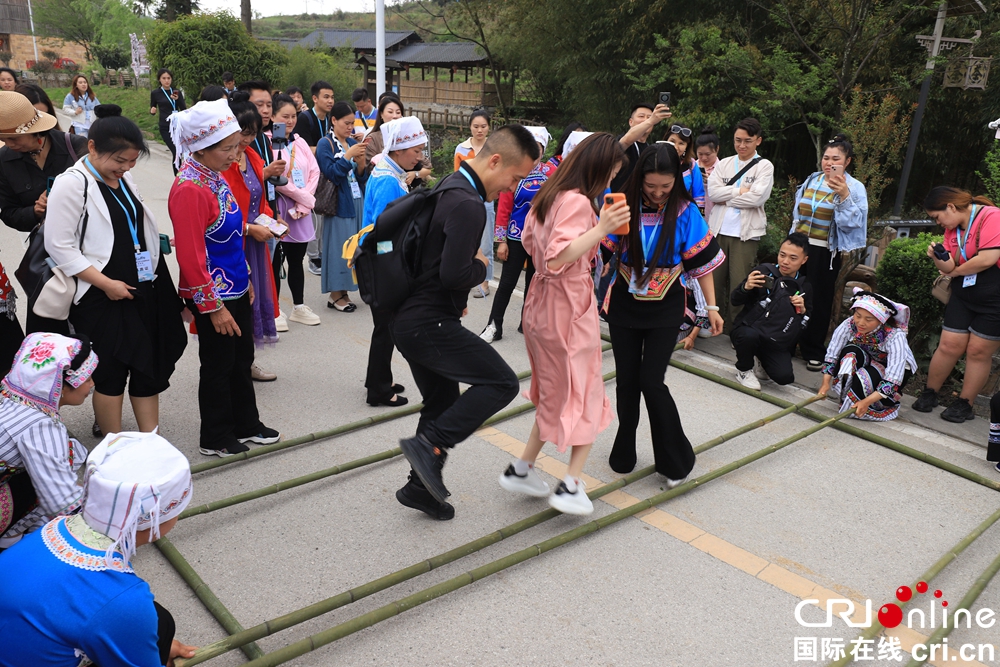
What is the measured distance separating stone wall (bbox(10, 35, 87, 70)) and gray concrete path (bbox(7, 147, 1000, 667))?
6381 cm

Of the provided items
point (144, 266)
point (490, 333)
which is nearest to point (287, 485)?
point (144, 266)

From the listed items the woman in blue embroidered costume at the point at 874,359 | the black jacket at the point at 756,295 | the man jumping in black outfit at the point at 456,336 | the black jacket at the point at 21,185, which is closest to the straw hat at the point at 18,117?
the black jacket at the point at 21,185

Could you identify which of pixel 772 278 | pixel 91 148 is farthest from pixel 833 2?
pixel 91 148

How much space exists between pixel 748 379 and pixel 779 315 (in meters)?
0.51

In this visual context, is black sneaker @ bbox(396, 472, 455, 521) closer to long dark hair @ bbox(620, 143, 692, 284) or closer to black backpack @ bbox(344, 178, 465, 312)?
black backpack @ bbox(344, 178, 465, 312)

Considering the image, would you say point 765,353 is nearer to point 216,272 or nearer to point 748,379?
point 748,379

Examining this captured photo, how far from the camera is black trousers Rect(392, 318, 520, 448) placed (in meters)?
3.16

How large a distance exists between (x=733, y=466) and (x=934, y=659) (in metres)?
1.33

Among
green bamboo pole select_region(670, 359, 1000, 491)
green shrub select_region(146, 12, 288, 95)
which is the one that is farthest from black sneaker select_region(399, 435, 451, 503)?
green shrub select_region(146, 12, 288, 95)

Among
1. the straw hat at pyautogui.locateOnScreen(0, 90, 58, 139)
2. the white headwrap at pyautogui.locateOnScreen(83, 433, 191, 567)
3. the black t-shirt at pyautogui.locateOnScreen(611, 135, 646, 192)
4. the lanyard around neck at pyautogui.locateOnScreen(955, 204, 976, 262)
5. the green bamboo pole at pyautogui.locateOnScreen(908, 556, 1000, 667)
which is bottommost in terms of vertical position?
the green bamboo pole at pyautogui.locateOnScreen(908, 556, 1000, 667)

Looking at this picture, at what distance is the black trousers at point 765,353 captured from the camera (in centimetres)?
532

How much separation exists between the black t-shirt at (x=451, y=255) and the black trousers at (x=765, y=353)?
2.83 m

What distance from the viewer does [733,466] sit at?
3920 millimetres

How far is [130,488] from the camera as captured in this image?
1904 millimetres
